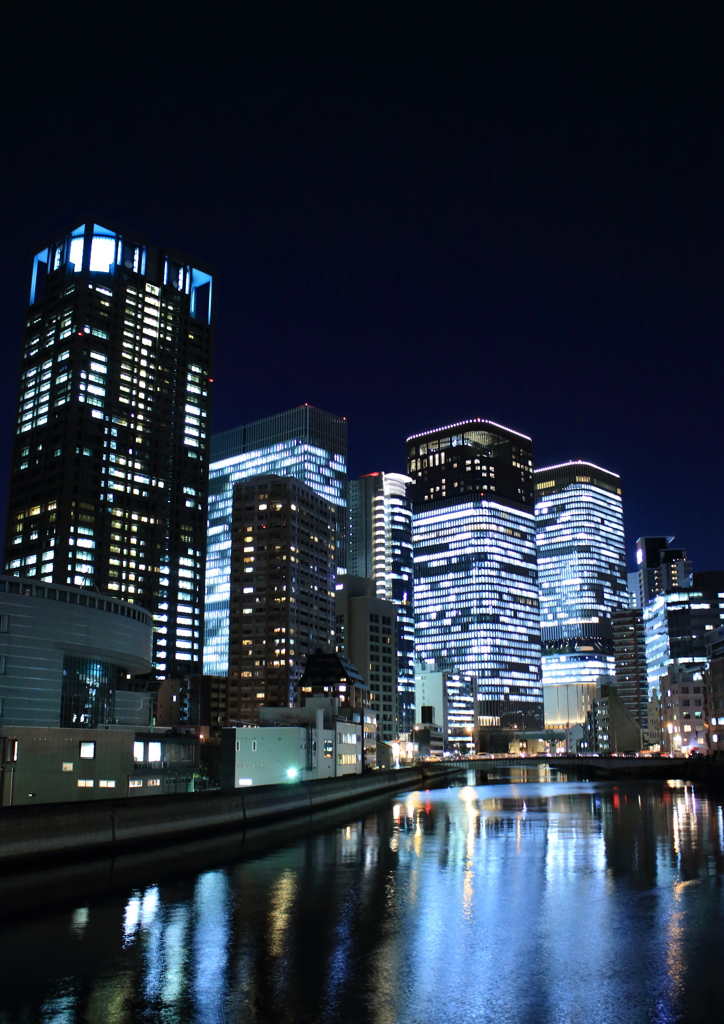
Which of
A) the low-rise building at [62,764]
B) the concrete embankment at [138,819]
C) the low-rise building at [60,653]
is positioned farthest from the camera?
the low-rise building at [60,653]

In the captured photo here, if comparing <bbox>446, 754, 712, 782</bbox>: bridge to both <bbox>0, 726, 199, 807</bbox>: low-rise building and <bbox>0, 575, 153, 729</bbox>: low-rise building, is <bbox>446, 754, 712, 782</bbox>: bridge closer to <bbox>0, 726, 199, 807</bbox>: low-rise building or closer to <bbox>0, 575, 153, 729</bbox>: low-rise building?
<bbox>0, 575, 153, 729</bbox>: low-rise building

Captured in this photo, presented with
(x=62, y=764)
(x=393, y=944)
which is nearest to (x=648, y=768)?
(x=62, y=764)

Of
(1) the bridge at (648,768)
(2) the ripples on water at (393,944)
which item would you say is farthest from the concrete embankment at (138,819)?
(1) the bridge at (648,768)

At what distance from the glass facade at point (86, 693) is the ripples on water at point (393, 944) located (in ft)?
160

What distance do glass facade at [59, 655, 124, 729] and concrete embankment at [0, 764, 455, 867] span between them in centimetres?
2483

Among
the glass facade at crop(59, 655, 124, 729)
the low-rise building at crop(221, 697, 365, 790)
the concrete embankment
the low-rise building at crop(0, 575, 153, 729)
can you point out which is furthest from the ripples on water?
the glass facade at crop(59, 655, 124, 729)

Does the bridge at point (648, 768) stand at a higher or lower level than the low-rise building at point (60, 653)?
lower

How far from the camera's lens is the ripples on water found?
2080cm

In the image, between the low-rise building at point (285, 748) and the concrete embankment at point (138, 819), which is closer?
the concrete embankment at point (138, 819)

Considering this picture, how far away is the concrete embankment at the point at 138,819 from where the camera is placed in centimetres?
4138

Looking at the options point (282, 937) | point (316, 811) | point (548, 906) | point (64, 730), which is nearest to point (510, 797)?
point (316, 811)

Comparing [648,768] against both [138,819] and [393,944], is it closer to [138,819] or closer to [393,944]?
[138,819]

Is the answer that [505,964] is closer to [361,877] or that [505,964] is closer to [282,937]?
[282,937]

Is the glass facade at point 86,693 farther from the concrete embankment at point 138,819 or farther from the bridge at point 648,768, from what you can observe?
the bridge at point 648,768
